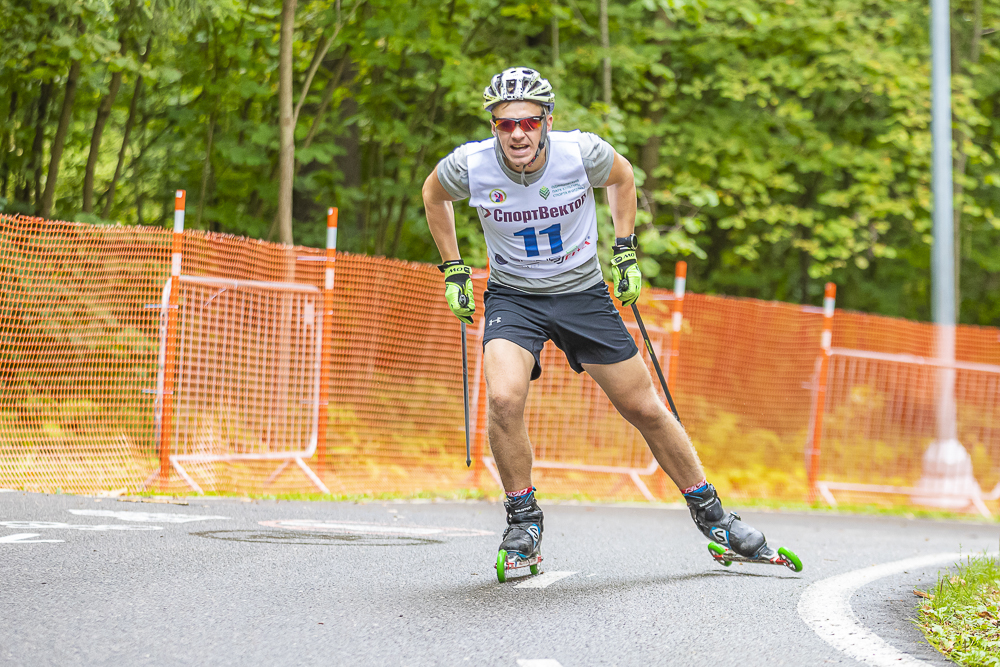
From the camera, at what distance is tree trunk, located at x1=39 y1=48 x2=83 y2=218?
12656 mm

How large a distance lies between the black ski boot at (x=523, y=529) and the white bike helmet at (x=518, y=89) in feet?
5.92

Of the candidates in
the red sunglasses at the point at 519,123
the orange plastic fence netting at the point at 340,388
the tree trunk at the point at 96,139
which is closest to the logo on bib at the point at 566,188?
the red sunglasses at the point at 519,123

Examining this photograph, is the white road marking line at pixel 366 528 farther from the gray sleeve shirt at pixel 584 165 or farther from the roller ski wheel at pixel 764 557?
the gray sleeve shirt at pixel 584 165

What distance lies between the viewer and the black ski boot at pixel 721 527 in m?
5.43

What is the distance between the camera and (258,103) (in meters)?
14.4

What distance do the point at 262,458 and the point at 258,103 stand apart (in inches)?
257

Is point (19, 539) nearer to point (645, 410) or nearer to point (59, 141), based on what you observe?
point (645, 410)

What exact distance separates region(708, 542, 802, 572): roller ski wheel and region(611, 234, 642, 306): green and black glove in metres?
1.31

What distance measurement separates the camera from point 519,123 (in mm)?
4992

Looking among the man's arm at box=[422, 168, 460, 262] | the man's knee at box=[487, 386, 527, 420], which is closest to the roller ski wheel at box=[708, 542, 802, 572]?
the man's knee at box=[487, 386, 527, 420]

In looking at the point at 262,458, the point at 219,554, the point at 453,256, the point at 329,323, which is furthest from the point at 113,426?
the point at 453,256

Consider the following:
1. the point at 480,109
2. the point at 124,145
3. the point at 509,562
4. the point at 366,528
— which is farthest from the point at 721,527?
the point at 124,145

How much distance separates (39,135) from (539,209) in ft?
34.6

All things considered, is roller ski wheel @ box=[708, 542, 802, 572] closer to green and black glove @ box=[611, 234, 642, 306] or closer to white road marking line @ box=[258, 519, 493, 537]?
green and black glove @ box=[611, 234, 642, 306]
